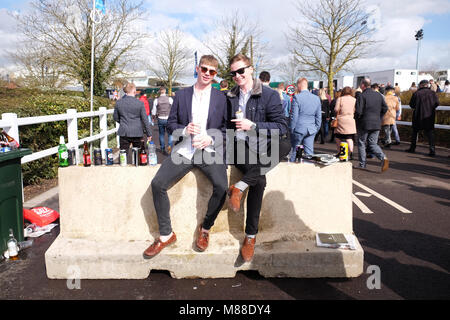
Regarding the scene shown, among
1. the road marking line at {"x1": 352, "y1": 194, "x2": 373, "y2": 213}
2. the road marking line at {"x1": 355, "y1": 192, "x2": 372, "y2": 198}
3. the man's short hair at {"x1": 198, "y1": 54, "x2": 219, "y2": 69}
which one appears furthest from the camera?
the road marking line at {"x1": 355, "y1": 192, "x2": 372, "y2": 198}

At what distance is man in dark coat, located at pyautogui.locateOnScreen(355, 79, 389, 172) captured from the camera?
8688 millimetres

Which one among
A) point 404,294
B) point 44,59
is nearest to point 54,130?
point 404,294

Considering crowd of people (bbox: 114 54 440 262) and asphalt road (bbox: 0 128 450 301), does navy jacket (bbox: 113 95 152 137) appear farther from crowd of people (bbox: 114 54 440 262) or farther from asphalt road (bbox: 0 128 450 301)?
crowd of people (bbox: 114 54 440 262)

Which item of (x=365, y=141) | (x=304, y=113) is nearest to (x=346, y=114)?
(x=365, y=141)

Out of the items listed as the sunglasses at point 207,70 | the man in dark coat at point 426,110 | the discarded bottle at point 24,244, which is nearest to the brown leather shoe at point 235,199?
the sunglasses at point 207,70

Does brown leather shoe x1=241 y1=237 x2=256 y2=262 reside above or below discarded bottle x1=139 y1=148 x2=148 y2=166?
below

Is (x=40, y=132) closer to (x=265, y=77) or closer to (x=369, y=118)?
(x=265, y=77)

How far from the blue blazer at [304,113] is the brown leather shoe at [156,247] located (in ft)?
14.3

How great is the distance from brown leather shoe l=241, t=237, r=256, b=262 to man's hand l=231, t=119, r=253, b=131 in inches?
43.4

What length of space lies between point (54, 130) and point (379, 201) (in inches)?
270

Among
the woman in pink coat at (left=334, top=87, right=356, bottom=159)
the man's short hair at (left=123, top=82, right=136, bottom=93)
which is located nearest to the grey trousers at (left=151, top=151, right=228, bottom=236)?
the man's short hair at (left=123, top=82, right=136, bottom=93)

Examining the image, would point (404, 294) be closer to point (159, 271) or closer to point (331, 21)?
point (159, 271)

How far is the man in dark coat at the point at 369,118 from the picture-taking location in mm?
8688

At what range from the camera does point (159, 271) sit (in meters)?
3.73
